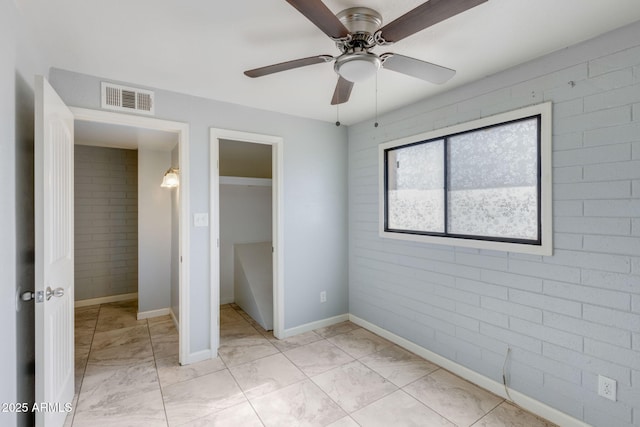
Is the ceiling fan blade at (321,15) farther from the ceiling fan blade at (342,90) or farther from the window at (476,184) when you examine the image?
the window at (476,184)

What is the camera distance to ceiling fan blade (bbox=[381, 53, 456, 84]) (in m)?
1.63

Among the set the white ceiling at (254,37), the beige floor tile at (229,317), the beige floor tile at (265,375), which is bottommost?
the beige floor tile at (265,375)

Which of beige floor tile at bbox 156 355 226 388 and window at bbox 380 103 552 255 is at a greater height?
window at bbox 380 103 552 255

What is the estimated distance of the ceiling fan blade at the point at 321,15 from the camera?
1165 millimetres

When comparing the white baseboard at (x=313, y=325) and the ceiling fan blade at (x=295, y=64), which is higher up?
the ceiling fan blade at (x=295, y=64)

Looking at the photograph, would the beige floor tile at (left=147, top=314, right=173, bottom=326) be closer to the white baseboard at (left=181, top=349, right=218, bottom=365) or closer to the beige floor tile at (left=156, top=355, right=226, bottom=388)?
the beige floor tile at (left=156, top=355, right=226, bottom=388)

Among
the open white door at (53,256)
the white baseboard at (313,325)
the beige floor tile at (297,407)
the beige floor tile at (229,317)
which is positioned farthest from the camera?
the beige floor tile at (229,317)

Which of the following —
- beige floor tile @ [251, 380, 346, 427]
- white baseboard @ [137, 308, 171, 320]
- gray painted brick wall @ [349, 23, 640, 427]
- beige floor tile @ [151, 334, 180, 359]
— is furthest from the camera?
white baseboard @ [137, 308, 171, 320]

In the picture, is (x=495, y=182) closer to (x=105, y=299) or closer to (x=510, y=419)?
(x=510, y=419)

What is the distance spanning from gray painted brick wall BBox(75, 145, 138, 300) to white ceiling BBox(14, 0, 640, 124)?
266 cm

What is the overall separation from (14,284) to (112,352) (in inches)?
72.1

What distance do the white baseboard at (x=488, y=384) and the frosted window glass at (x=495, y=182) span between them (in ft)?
3.68

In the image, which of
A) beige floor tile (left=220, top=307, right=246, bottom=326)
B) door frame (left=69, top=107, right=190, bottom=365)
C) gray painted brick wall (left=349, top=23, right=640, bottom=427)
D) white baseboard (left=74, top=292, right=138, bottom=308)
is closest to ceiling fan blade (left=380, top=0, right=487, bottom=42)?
gray painted brick wall (left=349, top=23, right=640, bottom=427)

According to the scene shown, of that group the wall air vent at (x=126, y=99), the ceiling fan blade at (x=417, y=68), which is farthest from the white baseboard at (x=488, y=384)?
the wall air vent at (x=126, y=99)
